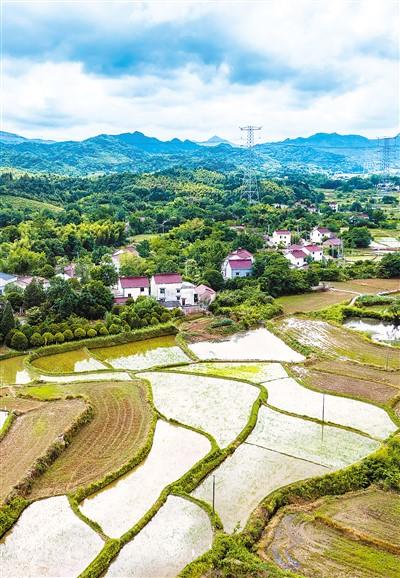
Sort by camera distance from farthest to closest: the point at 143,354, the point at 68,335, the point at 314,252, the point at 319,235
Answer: the point at 319,235 → the point at 314,252 → the point at 68,335 → the point at 143,354

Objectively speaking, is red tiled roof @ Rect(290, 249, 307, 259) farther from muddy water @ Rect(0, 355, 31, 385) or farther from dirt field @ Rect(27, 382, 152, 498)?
muddy water @ Rect(0, 355, 31, 385)

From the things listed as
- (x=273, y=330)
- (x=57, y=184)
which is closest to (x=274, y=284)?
(x=273, y=330)

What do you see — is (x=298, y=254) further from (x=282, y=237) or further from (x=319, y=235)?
(x=319, y=235)

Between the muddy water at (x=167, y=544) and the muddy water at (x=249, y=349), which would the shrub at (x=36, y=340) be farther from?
the muddy water at (x=167, y=544)

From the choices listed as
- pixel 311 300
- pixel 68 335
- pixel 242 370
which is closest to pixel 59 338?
pixel 68 335

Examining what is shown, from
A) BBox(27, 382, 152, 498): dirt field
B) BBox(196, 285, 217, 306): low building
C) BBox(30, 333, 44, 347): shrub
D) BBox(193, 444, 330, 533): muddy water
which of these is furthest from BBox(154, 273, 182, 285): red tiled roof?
BBox(193, 444, 330, 533): muddy water

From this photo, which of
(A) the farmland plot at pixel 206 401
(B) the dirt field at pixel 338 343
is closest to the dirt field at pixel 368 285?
(B) the dirt field at pixel 338 343

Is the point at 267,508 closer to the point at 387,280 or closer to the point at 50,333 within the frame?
the point at 50,333
